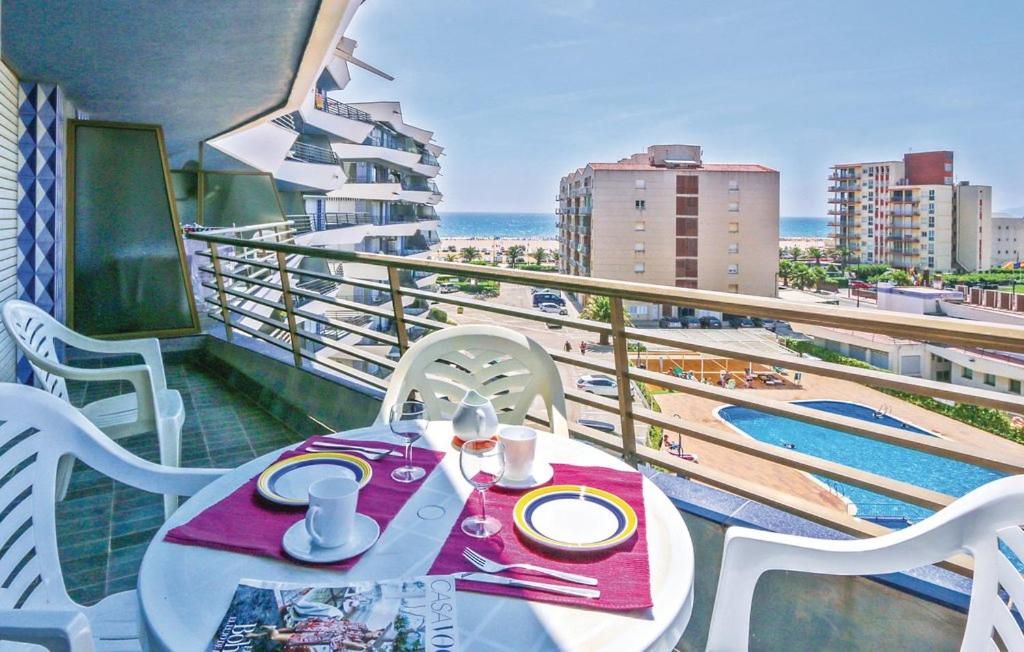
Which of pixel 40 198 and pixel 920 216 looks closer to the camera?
pixel 40 198

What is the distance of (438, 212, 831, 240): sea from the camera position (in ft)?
414

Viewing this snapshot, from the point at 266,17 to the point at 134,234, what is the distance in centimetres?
323

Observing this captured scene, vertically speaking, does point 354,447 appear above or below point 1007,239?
below

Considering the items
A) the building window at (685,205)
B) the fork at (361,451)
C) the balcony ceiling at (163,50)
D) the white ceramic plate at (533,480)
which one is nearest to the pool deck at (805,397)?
the balcony ceiling at (163,50)

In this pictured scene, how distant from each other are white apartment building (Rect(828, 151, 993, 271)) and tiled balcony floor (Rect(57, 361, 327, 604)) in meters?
66.6

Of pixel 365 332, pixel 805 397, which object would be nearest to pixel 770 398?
pixel 365 332

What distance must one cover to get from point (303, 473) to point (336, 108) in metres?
26.6

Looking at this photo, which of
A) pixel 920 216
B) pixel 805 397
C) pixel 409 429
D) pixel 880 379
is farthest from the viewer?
pixel 920 216

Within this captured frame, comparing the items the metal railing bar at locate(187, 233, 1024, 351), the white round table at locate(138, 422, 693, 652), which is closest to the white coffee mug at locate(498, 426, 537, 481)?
the white round table at locate(138, 422, 693, 652)

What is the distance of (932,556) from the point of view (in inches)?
43.8

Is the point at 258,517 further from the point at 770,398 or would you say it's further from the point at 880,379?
the point at 770,398

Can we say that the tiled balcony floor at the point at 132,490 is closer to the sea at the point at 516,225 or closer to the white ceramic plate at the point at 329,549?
the white ceramic plate at the point at 329,549

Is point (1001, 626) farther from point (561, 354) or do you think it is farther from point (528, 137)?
point (528, 137)

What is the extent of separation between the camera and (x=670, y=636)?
0.90m
